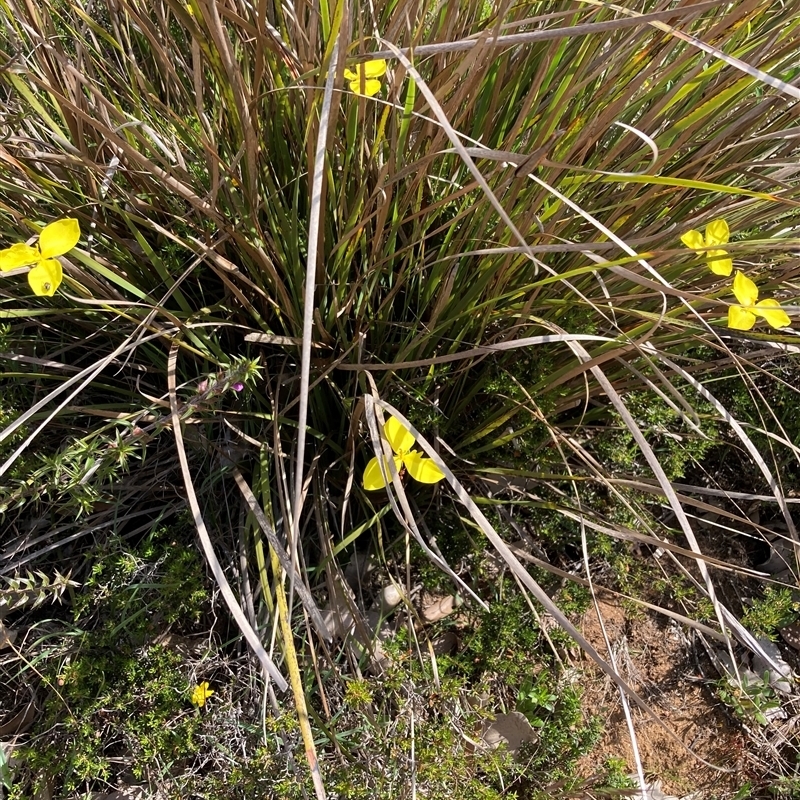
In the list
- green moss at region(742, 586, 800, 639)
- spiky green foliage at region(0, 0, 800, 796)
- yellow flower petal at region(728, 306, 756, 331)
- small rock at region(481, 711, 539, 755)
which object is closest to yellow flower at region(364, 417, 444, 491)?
spiky green foliage at region(0, 0, 800, 796)

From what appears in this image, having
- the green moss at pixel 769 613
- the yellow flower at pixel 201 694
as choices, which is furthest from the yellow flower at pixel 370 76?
the green moss at pixel 769 613

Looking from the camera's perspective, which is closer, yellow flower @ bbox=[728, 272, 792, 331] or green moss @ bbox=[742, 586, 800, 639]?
yellow flower @ bbox=[728, 272, 792, 331]

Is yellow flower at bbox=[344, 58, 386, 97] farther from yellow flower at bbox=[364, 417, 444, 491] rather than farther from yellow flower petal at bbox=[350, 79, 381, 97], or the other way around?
yellow flower at bbox=[364, 417, 444, 491]

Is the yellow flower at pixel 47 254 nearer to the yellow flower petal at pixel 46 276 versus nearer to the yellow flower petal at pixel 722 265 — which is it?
the yellow flower petal at pixel 46 276

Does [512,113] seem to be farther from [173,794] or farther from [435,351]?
[173,794]

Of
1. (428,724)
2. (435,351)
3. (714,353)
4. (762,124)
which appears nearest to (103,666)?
(428,724)

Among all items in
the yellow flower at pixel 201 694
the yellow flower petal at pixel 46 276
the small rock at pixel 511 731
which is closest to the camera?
the yellow flower petal at pixel 46 276

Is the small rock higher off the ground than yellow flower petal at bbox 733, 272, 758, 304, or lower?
lower
